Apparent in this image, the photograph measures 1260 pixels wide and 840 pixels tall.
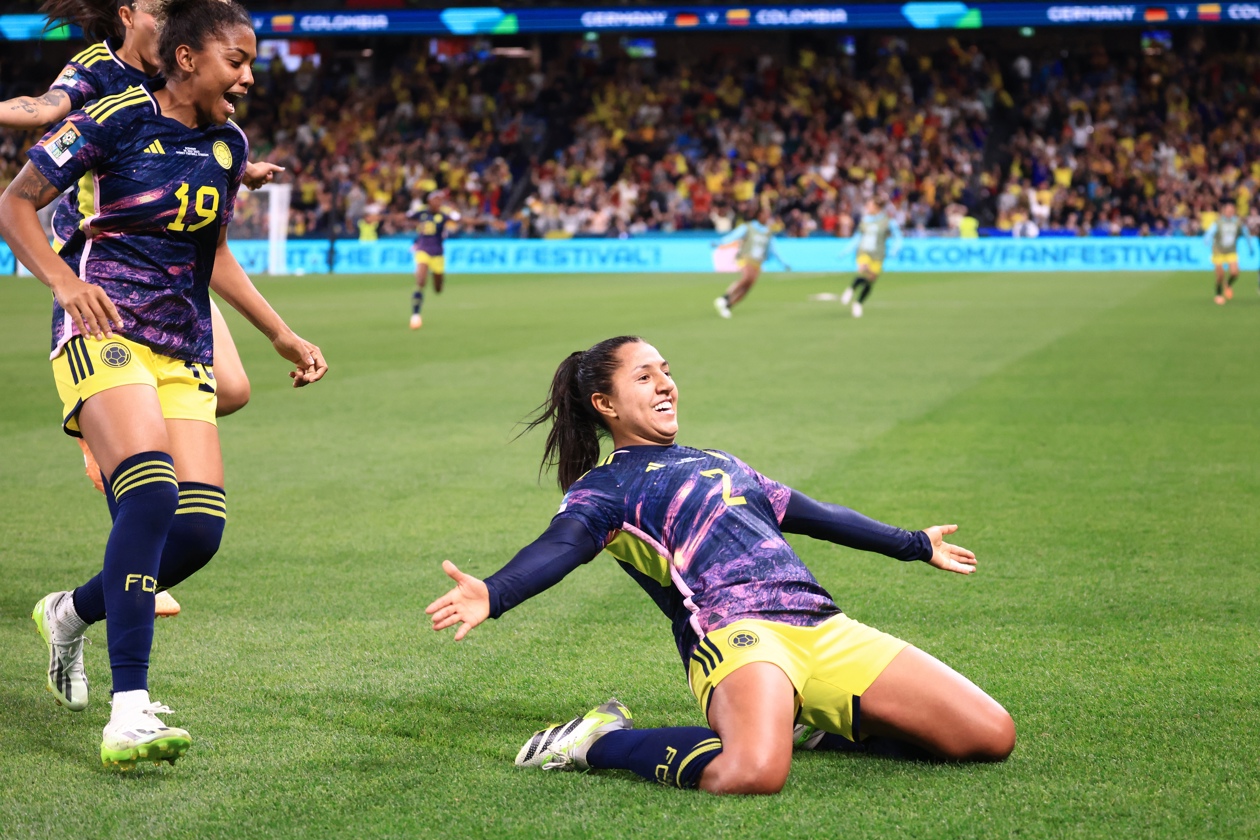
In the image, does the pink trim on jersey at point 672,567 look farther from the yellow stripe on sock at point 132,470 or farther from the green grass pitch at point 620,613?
the yellow stripe on sock at point 132,470

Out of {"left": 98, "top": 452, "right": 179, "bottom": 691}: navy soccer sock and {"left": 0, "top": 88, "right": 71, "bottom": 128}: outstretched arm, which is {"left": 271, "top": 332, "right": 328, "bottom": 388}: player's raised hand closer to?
{"left": 98, "top": 452, "right": 179, "bottom": 691}: navy soccer sock

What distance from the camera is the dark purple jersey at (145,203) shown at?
157 inches

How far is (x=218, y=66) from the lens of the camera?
4.04 m

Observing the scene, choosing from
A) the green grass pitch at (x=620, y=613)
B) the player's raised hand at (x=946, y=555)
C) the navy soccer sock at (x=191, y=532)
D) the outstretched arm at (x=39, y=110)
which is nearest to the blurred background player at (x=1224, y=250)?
the green grass pitch at (x=620, y=613)

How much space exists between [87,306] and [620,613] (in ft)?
8.34

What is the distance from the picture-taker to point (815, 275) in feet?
111

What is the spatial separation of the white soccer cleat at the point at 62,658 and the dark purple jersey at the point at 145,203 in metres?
0.80

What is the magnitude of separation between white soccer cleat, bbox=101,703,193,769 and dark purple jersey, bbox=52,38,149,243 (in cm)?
151

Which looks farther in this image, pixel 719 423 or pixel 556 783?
pixel 719 423

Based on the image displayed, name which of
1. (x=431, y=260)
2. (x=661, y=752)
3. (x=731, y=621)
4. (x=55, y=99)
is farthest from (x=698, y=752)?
(x=431, y=260)

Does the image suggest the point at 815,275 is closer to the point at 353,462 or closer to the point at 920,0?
the point at 920,0

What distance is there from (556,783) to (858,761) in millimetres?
844

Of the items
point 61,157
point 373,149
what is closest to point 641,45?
point 373,149

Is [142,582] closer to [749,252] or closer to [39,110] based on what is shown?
[39,110]
